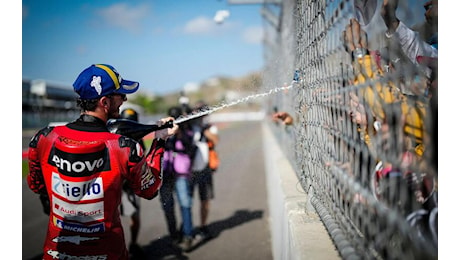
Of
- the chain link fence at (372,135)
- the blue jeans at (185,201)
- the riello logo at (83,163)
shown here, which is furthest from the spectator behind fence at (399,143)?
the blue jeans at (185,201)

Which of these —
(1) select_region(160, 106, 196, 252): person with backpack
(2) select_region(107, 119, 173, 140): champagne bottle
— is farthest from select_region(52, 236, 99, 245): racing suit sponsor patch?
(1) select_region(160, 106, 196, 252): person with backpack

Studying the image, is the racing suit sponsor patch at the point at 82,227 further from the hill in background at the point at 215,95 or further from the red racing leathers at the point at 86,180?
the hill in background at the point at 215,95

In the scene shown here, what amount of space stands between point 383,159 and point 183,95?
5.44 metres

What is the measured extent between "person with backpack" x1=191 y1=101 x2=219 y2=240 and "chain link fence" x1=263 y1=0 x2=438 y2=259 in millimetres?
3151

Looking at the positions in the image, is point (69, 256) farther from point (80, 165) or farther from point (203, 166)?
point (203, 166)

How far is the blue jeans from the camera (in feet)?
15.8

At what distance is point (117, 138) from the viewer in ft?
6.99

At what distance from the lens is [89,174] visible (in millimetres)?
2072

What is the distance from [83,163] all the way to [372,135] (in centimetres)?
151

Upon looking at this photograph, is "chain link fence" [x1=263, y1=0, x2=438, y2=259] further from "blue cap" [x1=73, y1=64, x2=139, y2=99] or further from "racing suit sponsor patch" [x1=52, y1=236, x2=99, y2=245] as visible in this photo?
"racing suit sponsor patch" [x1=52, y1=236, x2=99, y2=245]

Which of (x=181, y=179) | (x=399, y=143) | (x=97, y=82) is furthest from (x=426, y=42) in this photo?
(x=181, y=179)

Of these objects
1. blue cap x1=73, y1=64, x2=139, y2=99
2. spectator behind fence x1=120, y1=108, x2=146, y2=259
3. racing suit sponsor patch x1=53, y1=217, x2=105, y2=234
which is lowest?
spectator behind fence x1=120, y1=108, x2=146, y2=259
